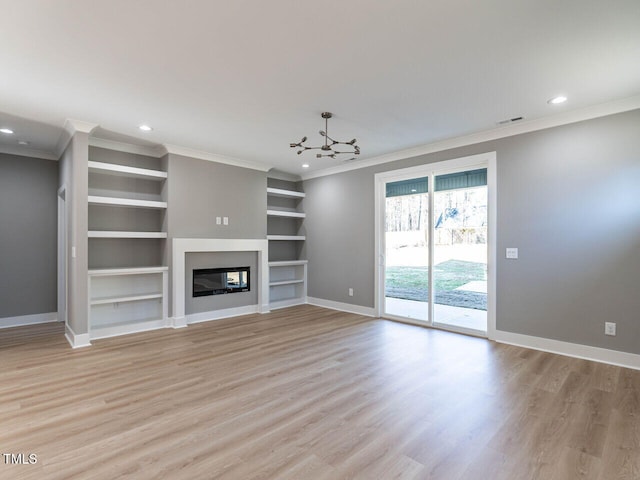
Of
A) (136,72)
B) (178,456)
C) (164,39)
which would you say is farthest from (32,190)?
(178,456)

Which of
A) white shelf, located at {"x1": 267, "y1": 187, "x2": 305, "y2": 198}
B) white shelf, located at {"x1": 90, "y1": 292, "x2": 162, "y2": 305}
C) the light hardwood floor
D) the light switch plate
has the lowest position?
the light hardwood floor

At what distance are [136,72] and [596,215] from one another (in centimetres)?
479

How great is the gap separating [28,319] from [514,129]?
7.52 metres

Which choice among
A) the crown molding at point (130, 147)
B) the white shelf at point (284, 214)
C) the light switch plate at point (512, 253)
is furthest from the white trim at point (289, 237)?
the light switch plate at point (512, 253)

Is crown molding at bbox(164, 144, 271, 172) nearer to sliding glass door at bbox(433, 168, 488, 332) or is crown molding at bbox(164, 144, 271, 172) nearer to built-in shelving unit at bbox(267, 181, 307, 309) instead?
built-in shelving unit at bbox(267, 181, 307, 309)

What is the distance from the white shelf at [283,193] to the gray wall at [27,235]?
3511 mm

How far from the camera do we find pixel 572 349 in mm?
3631

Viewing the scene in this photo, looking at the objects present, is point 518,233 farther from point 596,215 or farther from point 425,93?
point 425,93

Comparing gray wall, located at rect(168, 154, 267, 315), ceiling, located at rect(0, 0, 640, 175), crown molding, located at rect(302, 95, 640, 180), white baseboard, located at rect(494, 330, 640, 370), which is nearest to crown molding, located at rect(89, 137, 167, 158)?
gray wall, located at rect(168, 154, 267, 315)

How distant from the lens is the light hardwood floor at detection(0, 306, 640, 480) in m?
1.85

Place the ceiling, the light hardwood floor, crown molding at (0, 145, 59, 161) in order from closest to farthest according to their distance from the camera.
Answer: the light hardwood floor < the ceiling < crown molding at (0, 145, 59, 161)

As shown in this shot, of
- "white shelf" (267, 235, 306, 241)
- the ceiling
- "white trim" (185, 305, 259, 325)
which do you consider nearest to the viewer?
the ceiling

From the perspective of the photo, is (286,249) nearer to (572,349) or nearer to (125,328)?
(125,328)

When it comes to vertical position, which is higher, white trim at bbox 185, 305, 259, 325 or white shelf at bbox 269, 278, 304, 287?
white shelf at bbox 269, 278, 304, 287
